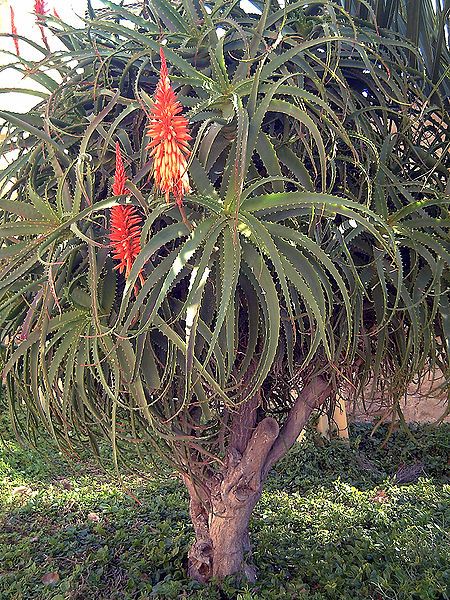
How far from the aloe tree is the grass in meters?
0.38

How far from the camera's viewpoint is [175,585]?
1.76m

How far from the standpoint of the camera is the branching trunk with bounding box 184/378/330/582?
5.50 feet

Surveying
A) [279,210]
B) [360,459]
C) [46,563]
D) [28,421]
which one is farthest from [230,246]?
[360,459]

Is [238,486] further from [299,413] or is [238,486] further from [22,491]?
[22,491]

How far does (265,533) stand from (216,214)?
1.60 metres

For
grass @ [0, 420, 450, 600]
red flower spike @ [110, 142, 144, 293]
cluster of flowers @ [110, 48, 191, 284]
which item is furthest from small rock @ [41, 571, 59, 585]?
cluster of flowers @ [110, 48, 191, 284]

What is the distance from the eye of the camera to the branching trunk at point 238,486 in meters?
1.68

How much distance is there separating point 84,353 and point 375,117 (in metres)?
0.77

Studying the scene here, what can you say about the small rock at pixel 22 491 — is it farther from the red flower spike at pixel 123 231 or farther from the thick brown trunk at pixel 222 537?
the red flower spike at pixel 123 231

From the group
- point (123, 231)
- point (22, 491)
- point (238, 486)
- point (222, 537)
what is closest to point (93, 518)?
point (22, 491)

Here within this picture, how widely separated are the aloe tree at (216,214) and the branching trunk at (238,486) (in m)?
0.19

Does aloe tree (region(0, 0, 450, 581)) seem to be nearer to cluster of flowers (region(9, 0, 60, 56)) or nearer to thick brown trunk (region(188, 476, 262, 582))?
cluster of flowers (region(9, 0, 60, 56))

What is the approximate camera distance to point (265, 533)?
2.22 metres

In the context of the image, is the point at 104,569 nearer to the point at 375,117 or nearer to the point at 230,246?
the point at 230,246
